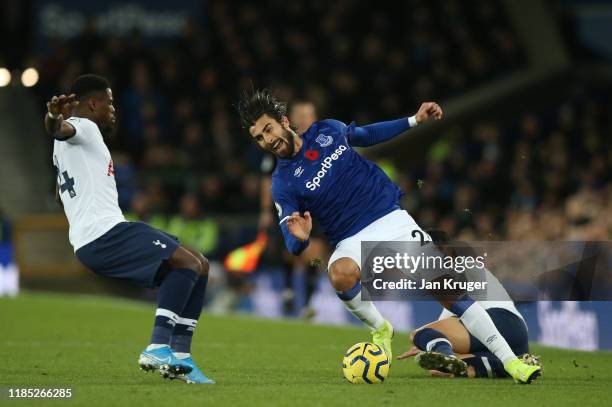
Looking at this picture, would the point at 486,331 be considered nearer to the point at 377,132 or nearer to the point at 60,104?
the point at 377,132

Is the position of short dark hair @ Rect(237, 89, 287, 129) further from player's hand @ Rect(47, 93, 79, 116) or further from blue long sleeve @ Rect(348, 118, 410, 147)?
player's hand @ Rect(47, 93, 79, 116)

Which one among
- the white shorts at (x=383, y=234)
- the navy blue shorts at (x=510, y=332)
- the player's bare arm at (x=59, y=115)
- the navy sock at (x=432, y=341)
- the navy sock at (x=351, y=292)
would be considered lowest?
the navy sock at (x=432, y=341)

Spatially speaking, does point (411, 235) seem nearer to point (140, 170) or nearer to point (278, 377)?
point (278, 377)

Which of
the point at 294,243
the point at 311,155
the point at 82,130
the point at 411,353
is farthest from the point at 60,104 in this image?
the point at 411,353

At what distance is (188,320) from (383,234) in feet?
4.95

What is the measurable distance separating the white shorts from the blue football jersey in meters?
0.05

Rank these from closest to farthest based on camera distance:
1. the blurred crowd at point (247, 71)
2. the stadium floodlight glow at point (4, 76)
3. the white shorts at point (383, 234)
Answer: the white shorts at point (383, 234)
the blurred crowd at point (247, 71)
the stadium floodlight glow at point (4, 76)

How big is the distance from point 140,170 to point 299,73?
3.16m

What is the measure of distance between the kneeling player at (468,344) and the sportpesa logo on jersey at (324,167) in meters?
1.18

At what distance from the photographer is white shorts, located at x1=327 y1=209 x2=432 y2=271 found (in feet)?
25.9

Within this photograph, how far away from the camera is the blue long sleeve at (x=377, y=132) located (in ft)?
26.6

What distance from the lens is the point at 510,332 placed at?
25.4 ft

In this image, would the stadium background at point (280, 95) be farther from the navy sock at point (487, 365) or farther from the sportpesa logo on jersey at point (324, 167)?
the navy sock at point (487, 365)

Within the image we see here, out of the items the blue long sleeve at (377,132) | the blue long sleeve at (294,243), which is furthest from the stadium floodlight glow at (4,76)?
the blue long sleeve at (294,243)
